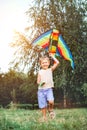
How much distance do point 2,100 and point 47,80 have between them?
33478 mm

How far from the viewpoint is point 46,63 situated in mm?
9273

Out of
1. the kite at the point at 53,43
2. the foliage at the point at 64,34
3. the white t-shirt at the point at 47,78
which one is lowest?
the white t-shirt at the point at 47,78

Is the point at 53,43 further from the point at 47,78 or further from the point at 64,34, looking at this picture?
A: the point at 64,34

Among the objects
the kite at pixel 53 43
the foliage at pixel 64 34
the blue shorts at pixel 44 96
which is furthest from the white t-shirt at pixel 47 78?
the foliage at pixel 64 34

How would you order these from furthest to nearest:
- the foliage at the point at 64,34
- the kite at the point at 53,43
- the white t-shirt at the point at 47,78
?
the foliage at the point at 64,34 → the kite at the point at 53,43 → the white t-shirt at the point at 47,78

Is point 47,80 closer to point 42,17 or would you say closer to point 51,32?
point 51,32

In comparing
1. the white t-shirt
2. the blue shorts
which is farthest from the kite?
the blue shorts

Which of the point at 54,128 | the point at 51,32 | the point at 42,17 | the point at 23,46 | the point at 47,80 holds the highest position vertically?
the point at 42,17

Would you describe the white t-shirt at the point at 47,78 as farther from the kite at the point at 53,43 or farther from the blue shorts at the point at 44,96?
the kite at the point at 53,43

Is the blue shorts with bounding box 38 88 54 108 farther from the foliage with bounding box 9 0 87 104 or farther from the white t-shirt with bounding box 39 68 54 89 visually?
the foliage with bounding box 9 0 87 104

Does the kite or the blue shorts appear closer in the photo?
the blue shorts

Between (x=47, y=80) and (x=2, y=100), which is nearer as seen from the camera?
(x=47, y=80)

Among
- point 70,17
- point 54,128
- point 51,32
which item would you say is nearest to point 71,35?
point 70,17

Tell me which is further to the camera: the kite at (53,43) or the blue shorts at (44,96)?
the kite at (53,43)
